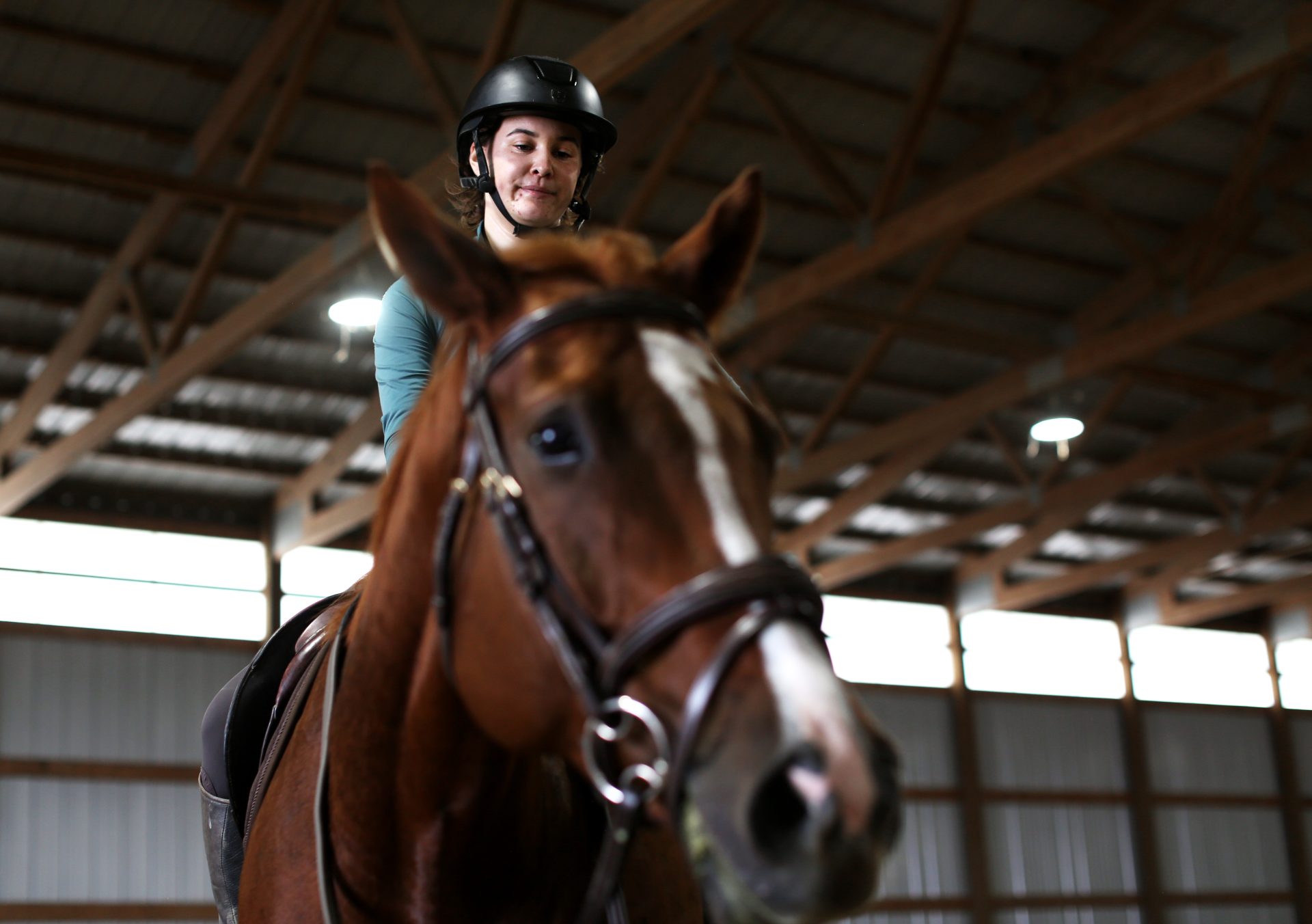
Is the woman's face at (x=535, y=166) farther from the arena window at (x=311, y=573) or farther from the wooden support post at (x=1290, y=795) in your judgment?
the wooden support post at (x=1290, y=795)

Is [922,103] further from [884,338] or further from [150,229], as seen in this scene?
[150,229]

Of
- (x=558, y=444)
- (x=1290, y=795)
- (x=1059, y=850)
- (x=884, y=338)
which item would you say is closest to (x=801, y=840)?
(x=558, y=444)

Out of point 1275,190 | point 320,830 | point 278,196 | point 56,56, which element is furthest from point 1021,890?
point 320,830

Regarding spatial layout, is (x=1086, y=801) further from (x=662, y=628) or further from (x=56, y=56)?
(x=662, y=628)

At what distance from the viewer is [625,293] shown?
64.6 inches

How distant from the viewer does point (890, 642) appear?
21.0 meters

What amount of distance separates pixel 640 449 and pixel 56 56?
10210 mm

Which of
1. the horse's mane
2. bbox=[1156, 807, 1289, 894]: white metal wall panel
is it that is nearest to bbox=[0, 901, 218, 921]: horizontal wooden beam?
the horse's mane

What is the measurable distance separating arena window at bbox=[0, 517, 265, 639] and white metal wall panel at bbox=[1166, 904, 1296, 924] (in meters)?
16.0

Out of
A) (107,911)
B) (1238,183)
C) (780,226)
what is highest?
(780,226)

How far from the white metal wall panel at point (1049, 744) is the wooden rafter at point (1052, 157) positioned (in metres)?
11.8

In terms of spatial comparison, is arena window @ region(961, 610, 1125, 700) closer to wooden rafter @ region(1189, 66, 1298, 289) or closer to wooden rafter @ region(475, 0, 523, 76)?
wooden rafter @ region(1189, 66, 1298, 289)

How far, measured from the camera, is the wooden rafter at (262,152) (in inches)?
364

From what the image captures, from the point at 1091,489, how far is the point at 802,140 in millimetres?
8743
